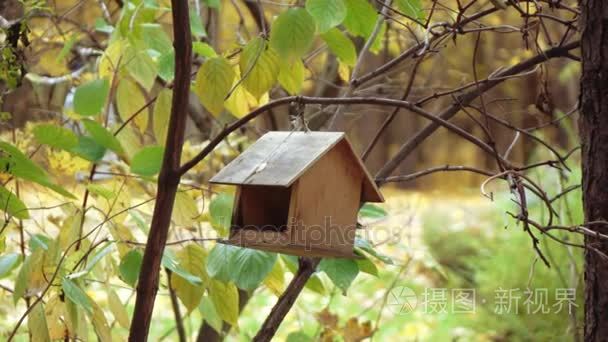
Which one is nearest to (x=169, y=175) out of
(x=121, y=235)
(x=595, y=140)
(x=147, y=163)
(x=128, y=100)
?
(x=147, y=163)

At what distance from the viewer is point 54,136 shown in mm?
1080

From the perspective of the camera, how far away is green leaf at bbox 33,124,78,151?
1.07m

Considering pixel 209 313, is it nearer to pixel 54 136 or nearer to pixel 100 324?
pixel 100 324

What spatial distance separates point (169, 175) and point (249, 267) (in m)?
0.23

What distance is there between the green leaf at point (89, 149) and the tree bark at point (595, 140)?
71 cm

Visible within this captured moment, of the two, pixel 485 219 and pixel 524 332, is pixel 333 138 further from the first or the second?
pixel 485 219

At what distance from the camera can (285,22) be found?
0.96 m

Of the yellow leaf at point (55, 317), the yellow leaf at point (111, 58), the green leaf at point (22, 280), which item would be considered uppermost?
the yellow leaf at point (111, 58)

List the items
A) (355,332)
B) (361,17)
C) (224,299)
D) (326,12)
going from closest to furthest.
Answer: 1. (326,12)
2. (361,17)
3. (224,299)
4. (355,332)

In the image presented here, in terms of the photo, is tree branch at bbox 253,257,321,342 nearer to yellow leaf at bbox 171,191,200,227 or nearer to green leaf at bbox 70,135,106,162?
yellow leaf at bbox 171,191,200,227

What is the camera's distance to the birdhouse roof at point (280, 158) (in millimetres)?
970

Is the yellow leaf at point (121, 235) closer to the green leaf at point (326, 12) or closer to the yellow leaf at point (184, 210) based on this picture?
the yellow leaf at point (184, 210)

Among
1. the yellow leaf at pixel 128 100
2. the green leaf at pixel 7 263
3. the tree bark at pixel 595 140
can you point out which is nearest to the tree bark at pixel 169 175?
the green leaf at pixel 7 263

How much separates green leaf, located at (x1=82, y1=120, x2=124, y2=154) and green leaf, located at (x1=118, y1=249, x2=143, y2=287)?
0.16m
